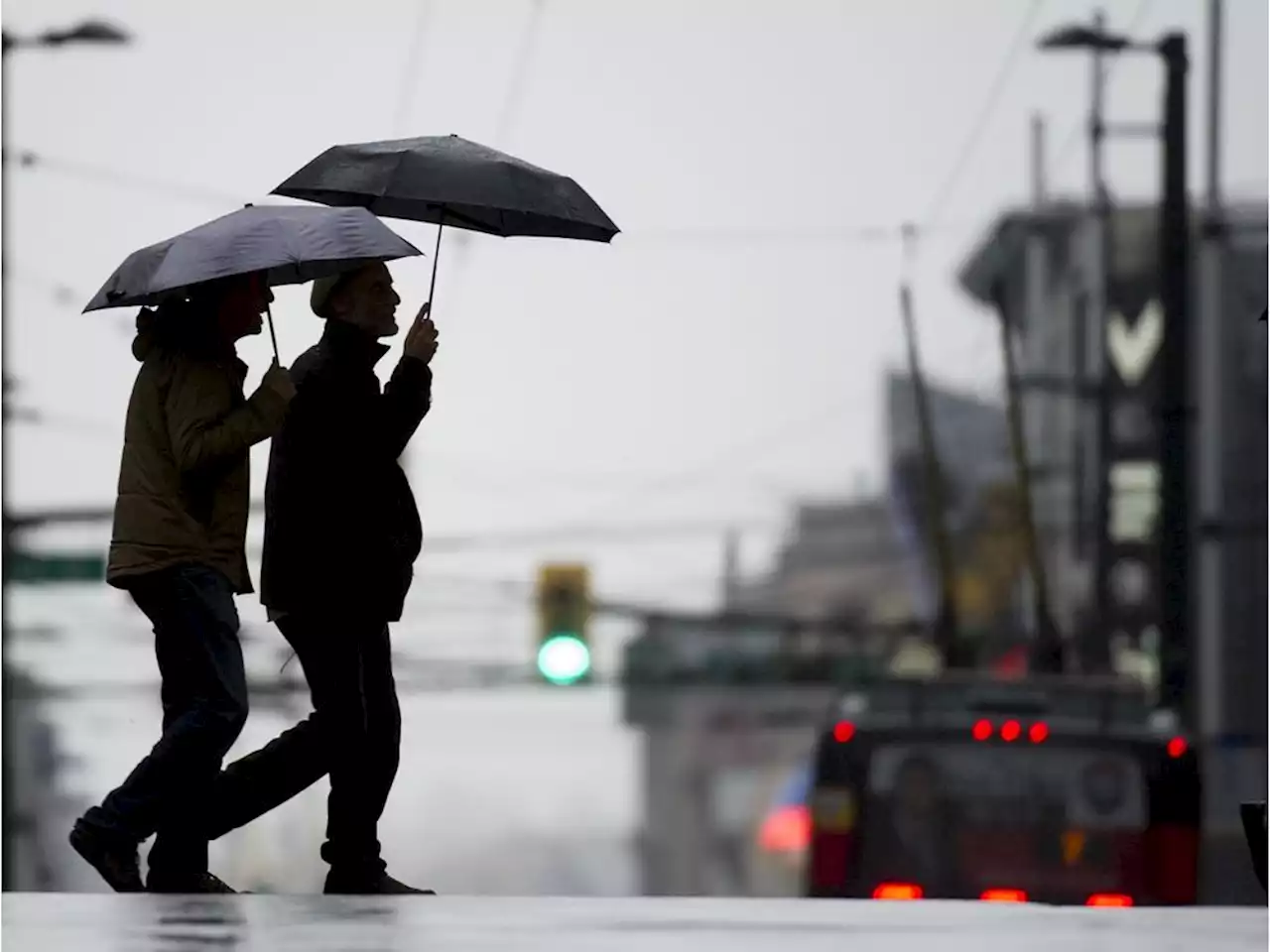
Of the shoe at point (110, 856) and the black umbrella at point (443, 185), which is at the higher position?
the black umbrella at point (443, 185)

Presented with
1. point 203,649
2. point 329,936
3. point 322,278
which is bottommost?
point 329,936

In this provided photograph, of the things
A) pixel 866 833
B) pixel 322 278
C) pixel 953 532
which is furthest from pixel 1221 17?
pixel 953 532

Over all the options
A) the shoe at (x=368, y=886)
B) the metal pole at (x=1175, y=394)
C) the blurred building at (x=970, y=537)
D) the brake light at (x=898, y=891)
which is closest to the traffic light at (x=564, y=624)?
the metal pole at (x=1175, y=394)

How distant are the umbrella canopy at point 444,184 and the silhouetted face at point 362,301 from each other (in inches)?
19.3

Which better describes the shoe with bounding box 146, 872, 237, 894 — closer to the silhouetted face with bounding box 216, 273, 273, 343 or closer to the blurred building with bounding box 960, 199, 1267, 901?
the silhouetted face with bounding box 216, 273, 273, 343

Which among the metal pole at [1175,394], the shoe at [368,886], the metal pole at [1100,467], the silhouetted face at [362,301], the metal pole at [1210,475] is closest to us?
the silhouetted face at [362,301]

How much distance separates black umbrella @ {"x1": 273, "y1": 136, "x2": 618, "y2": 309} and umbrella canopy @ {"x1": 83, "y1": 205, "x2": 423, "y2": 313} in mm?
364

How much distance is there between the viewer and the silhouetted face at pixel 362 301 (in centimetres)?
838

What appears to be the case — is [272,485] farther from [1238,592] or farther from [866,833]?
[1238,592]

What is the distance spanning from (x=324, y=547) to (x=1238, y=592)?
53.6m

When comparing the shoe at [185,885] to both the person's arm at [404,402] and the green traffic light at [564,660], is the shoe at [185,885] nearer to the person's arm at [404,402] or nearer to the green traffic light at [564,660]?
the person's arm at [404,402]

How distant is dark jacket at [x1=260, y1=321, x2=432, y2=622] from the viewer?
27.3 ft

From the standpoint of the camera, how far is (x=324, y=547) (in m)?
8.34

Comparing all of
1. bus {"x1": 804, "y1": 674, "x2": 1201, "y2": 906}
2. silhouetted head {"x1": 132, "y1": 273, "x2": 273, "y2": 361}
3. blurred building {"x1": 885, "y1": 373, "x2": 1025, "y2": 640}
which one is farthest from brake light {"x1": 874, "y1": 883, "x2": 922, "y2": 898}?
blurred building {"x1": 885, "y1": 373, "x2": 1025, "y2": 640}
